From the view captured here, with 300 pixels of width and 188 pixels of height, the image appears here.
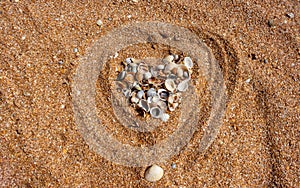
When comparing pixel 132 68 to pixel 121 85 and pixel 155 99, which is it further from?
pixel 155 99

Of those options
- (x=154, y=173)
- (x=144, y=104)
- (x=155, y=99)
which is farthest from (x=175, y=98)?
(x=154, y=173)

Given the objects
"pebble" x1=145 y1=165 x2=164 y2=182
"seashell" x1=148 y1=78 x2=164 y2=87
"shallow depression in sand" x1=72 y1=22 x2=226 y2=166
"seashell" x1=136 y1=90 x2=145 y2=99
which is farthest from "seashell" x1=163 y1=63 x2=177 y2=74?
"pebble" x1=145 y1=165 x2=164 y2=182

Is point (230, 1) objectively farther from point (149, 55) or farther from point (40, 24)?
point (40, 24)

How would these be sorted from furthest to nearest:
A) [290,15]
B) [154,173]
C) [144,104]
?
[290,15] < [144,104] < [154,173]

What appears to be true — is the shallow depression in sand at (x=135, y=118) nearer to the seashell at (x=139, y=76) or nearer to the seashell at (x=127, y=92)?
the seashell at (x=127, y=92)

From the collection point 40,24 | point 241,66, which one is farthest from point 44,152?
point 241,66

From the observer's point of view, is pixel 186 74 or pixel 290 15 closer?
pixel 186 74

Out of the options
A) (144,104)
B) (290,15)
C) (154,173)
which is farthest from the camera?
(290,15)
